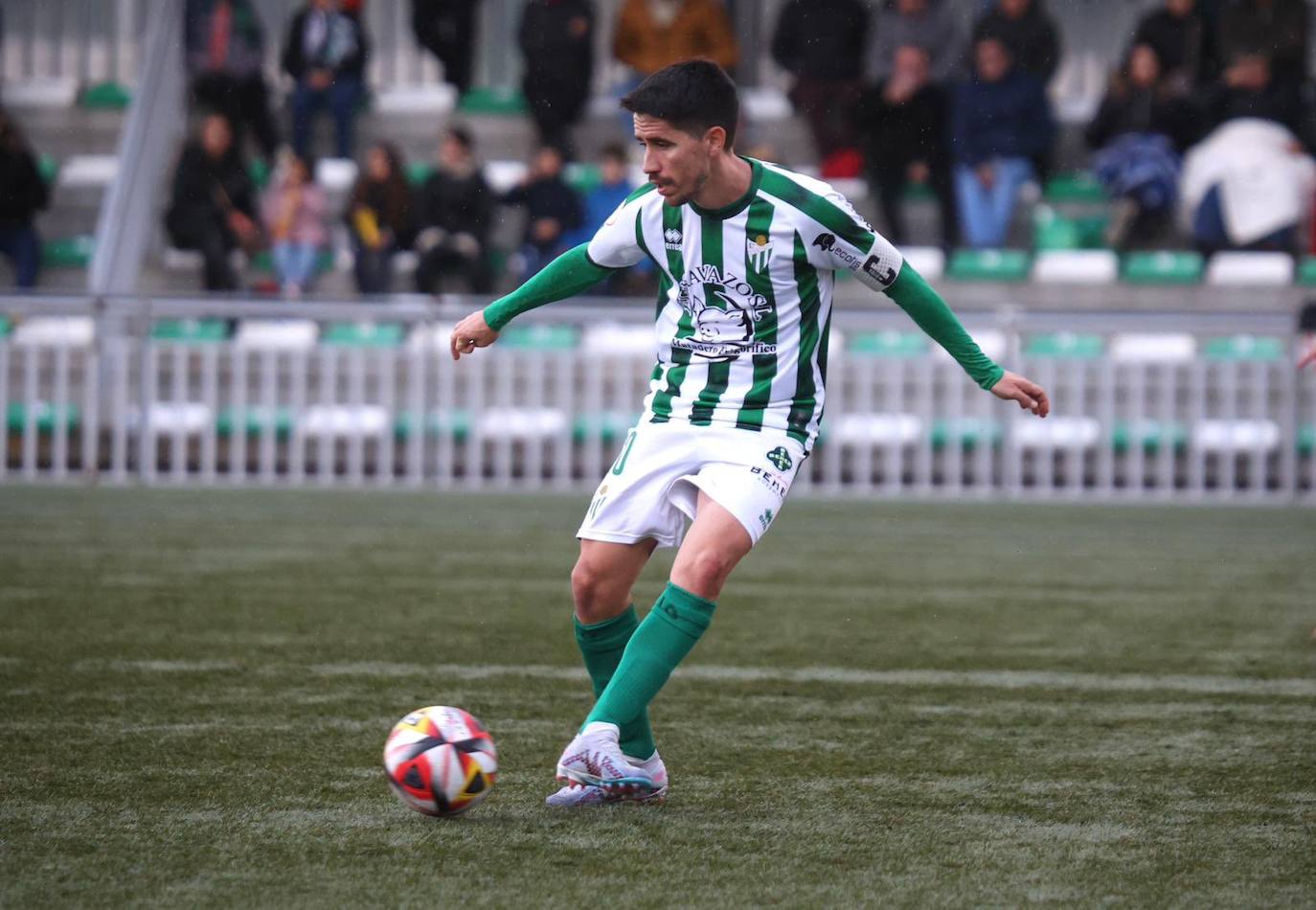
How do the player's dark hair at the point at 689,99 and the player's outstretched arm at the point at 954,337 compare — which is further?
the player's outstretched arm at the point at 954,337

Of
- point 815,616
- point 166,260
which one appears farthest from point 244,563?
point 166,260

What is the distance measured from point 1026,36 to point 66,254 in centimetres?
826

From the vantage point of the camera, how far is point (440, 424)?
13172 mm

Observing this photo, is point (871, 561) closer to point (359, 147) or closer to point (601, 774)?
point (601, 774)

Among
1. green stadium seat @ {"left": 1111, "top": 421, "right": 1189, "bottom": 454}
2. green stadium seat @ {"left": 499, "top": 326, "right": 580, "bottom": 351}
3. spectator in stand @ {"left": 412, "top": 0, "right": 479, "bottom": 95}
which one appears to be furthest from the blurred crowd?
A: green stadium seat @ {"left": 1111, "top": 421, "right": 1189, "bottom": 454}

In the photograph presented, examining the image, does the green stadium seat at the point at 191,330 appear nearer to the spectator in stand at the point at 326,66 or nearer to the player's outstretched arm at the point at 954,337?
the spectator in stand at the point at 326,66

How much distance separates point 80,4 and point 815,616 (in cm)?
1507

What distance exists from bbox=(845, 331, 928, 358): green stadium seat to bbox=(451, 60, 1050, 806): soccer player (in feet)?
27.6

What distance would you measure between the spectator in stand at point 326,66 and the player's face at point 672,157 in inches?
505

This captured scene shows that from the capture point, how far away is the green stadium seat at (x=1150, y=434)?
12750mm

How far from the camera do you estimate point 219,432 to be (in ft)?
42.9

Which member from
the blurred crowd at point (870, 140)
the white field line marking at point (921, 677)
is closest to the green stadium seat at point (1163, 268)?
the blurred crowd at point (870, 140)

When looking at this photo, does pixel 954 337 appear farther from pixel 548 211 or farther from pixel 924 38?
pixel 924 38

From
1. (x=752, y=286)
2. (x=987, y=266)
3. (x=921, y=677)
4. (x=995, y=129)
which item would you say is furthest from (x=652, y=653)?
(x=995, y=129)
